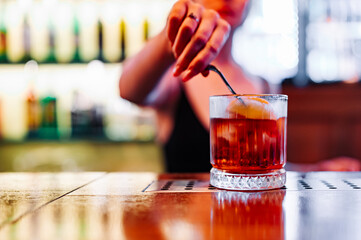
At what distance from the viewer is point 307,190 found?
79 centimetres

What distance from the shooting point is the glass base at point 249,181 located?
30.9 inches

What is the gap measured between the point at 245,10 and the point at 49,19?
174cm

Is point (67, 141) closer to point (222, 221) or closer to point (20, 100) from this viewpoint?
point (20, 100)

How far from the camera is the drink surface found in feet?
2.58

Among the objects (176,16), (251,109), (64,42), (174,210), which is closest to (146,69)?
(176,16)

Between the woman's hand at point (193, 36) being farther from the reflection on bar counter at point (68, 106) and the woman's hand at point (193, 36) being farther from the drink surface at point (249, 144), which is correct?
the reflection on bar counter at point (68, 106)

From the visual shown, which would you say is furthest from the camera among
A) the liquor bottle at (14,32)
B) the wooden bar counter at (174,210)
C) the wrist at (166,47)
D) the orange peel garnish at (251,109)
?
the liquor bottle at (14,32)

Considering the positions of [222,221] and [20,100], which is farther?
[20,100]

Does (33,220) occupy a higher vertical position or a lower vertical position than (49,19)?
lower

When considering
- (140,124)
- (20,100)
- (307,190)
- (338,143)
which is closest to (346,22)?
(338,143)

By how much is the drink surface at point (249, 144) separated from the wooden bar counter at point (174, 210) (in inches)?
2.0

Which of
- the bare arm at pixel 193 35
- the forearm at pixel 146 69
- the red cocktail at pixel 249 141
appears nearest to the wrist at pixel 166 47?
the forearm at pixel 146 69

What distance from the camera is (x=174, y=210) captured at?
627 millimetres

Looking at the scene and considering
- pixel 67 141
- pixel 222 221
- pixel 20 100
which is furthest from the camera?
pixel 20 100
